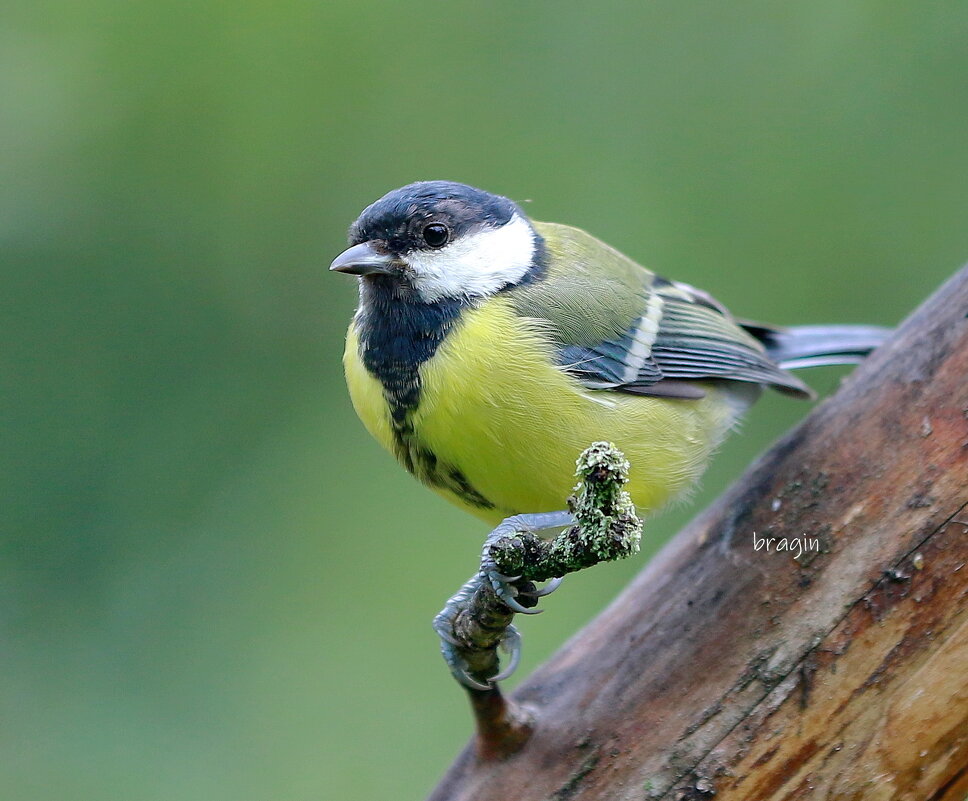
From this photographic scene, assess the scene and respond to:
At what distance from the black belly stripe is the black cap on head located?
0.07m

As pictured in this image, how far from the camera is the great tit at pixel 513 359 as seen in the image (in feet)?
5.40

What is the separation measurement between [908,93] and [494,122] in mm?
1383

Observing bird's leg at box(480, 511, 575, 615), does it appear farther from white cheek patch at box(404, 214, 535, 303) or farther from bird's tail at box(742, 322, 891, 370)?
bird's tail at box(742, 322, 891, 370)

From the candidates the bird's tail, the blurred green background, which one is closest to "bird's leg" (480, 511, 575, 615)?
the bird's tail

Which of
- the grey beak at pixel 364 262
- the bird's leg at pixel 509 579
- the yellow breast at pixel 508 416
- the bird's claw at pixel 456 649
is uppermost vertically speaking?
the grey beak at pixel 364 262

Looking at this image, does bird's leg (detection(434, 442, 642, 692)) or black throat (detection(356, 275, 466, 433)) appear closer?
bird's leg (detection(434, 442, 642, 692))

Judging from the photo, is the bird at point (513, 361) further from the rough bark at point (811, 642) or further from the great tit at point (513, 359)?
the rough bark at point (811, 642)

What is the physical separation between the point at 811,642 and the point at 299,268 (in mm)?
2186

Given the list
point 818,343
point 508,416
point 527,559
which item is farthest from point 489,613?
point 818,343

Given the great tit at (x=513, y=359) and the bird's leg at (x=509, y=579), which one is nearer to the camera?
the bird's leg at (x=509, y=579)

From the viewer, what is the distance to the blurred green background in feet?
9.18

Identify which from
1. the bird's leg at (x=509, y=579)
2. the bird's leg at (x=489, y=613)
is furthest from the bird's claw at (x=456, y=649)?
the bird's leg at (x=509, y=579)

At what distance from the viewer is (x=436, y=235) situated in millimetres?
1792

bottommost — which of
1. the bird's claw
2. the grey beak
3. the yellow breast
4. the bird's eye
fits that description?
the bird's claw
